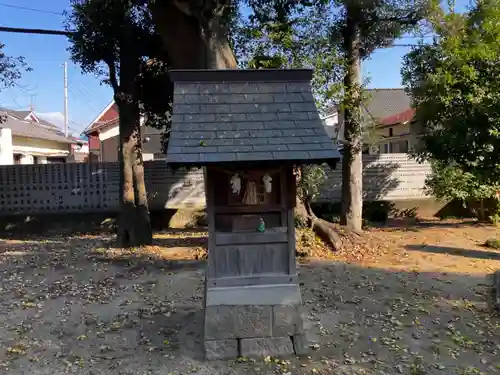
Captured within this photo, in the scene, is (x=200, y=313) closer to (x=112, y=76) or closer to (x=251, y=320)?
(x=251, y=320)

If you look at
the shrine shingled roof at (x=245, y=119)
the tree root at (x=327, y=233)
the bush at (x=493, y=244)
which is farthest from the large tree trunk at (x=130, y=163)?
the bush at (x=493, y=244)

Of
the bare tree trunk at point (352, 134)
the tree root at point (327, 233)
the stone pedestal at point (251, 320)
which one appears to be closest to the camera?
the stone pedestal at point (251, 320)

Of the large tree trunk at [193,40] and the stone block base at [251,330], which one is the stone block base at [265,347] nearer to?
the stone block base at [251,330]

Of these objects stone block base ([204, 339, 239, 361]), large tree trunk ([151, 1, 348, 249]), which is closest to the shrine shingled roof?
stone block base ([204, 339, 239, 361])

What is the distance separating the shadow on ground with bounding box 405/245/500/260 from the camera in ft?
27.3

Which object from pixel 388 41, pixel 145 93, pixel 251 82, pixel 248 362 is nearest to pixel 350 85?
pixel 388 41

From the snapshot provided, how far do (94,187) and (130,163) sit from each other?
352 cm

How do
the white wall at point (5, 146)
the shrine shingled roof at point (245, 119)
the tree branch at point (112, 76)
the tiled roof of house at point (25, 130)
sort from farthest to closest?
the tiled roof of house at point (25, 130), the white wall at point (5, 146), the tree branch at point (112, 76), the shrine shingled roof at point (245, 119)

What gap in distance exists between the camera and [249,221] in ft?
13.8

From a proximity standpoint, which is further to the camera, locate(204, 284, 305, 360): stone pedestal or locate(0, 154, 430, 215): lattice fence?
locate(0, 154, 430, 215): lattice fence

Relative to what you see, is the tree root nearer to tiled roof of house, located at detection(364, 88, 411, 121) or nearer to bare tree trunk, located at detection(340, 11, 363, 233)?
bare tree trunk, located at detection(340, 11, 363, 233)

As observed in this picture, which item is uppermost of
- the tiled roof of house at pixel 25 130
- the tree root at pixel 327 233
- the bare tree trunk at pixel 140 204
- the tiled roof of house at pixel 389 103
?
the tiled roof of house at pixel 389 103

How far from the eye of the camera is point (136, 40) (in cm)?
980

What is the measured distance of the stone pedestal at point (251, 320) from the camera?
4.20 metres
